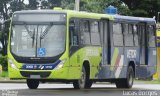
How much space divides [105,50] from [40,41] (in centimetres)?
436

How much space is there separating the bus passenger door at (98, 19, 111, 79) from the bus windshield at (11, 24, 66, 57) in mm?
3502

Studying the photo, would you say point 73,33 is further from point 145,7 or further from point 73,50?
point 145,7

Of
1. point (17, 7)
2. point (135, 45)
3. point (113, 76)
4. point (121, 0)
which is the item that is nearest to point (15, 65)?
point (113, 76)

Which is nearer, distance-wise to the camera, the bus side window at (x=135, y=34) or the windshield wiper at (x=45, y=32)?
the windshield wiper at (x=45, y=32)

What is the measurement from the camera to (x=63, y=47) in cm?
3103

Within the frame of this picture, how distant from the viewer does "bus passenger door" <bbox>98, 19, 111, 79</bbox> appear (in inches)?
1351

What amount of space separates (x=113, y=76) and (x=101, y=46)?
162cm

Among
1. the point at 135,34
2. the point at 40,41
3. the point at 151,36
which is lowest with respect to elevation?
the point at 151,36

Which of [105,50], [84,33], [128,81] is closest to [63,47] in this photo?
[84,33]

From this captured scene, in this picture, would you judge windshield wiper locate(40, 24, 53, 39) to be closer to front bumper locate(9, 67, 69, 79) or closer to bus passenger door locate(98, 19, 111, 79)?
front bumper locate(9, 67, 69, 79)

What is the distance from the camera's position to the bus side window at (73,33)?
103 feet

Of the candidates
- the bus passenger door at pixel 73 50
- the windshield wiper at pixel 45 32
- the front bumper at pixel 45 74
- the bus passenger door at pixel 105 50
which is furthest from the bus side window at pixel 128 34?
the front bumper at pixel 45 74

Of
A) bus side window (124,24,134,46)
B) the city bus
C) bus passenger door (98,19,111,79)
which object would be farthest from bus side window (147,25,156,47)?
bus passenger door (98,19,111,79)

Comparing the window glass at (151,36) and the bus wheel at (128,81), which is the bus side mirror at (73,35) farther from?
the window glass at (151,36)
